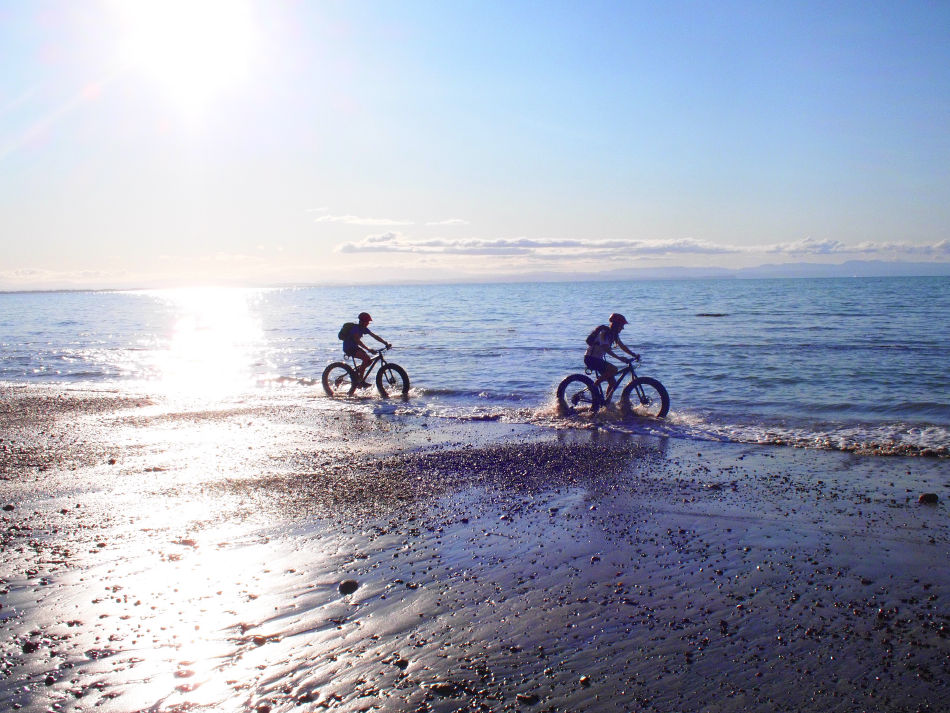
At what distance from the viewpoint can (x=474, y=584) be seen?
5.36 m

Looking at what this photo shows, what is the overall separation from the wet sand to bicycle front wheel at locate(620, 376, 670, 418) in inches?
153

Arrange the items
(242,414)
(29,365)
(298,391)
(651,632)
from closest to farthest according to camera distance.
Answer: (651,632), (242,414), (298,391), (29,365)

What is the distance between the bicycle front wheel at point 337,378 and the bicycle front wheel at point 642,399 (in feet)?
24.2

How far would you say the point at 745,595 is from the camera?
514 centimetres

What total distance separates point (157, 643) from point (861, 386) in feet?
61.3

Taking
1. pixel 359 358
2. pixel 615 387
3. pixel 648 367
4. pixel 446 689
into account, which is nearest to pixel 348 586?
pixel 446 689

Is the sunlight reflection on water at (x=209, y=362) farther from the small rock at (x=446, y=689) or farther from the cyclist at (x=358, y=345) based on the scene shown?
the small rock at (x=446, y=689)

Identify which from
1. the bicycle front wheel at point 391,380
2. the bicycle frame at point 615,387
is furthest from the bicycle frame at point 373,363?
the bicycle frame at point 615,387

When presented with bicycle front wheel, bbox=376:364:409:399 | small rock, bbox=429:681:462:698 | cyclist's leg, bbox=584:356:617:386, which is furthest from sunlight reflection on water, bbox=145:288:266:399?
small rock, bbox=429:681:462:698

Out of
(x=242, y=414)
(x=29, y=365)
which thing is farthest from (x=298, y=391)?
(x=29, y=365)

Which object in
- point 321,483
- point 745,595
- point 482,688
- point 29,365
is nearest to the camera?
point 482,688

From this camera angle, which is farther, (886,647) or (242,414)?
(242,414)

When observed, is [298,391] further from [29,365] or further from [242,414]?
[29,365]

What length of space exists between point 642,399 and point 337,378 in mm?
8273
